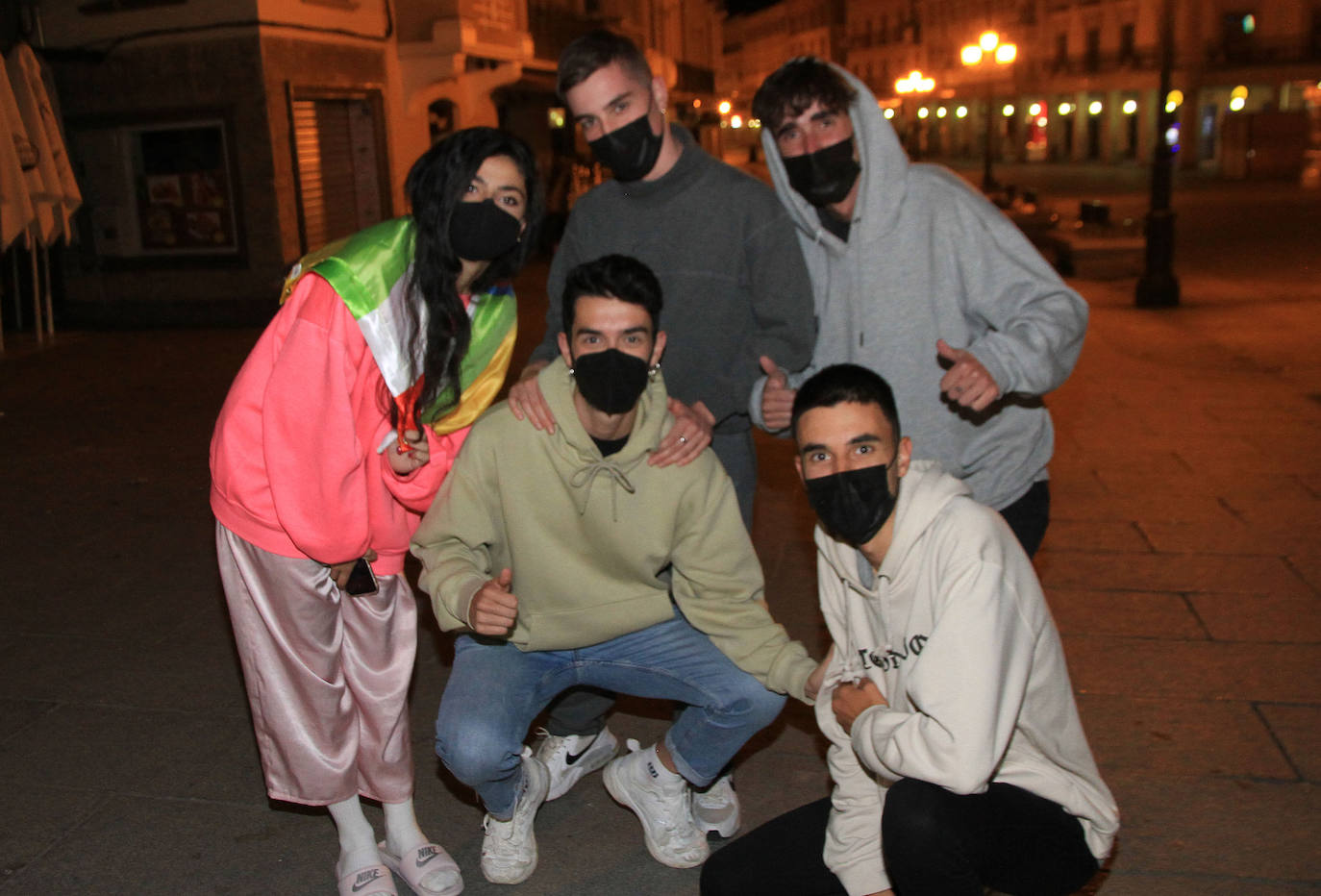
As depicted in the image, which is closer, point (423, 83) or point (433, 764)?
point (433, 764)

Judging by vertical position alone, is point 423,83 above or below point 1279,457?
above

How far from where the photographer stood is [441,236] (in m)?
2.86

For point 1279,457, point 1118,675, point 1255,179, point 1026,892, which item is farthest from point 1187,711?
point 1255,179

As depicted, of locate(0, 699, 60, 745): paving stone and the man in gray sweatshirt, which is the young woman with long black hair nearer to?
the man in gray sweatshirt

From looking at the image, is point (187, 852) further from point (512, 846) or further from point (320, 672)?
point (512, 846)

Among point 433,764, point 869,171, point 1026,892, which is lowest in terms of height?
point 433,764

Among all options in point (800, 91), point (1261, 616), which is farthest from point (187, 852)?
point (1261, 616)

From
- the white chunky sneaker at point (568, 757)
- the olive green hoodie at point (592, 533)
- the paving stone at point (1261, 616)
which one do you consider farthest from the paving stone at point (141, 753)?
the paving stone at point (1261, 616)

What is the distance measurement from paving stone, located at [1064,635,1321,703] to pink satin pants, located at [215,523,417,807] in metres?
2.42

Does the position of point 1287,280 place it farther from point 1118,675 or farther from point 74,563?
point 74,563

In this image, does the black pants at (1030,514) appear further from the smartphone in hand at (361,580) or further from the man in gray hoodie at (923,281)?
the smartphone in hand at (361,580)

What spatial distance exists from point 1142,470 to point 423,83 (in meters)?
11.9

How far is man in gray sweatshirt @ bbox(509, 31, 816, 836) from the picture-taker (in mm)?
3266

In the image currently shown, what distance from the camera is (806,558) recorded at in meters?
5.60
